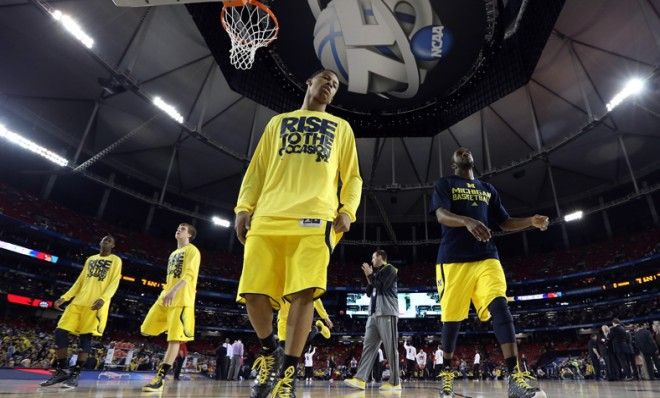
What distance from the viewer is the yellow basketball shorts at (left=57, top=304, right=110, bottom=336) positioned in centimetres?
541

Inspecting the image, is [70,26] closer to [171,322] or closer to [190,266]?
[190,266]

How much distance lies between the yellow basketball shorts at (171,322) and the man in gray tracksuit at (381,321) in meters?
2.49

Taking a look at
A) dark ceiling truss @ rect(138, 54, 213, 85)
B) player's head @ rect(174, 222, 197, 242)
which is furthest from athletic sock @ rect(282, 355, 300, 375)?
dark ceiling truss @ rect(138, 54, 213, 85)

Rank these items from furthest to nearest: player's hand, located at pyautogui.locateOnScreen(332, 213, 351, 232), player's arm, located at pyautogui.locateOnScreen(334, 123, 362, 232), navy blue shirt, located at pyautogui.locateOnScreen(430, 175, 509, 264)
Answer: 1. navy blue shirt, located at pyautogui.locateOnScreen(430, 175, 509, 264)
2. player's arm, located at pyautogui.locateOnScreen(334, 123, 362, 232)
3. player's hand, located at pyautogui.locateOnScreen(332, 213, 351, 232)

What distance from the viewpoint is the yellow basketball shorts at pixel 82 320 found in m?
5.41

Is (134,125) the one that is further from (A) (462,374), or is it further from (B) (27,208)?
(A) (462,374)

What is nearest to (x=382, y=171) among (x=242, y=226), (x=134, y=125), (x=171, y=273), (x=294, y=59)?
(x=294, y=59)

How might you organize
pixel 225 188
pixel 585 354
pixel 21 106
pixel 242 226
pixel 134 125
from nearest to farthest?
pixel 242 226, pixel 21 106, pixel 134 125, pixel 585 354, pixel 225 188

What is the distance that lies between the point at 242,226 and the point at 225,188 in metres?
27.0

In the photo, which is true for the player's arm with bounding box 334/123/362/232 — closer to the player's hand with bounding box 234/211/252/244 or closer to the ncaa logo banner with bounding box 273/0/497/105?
the player's hand with bounding box 234/211/252/244

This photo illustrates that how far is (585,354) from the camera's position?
2428 centimetres

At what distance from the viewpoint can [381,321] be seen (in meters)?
6.24

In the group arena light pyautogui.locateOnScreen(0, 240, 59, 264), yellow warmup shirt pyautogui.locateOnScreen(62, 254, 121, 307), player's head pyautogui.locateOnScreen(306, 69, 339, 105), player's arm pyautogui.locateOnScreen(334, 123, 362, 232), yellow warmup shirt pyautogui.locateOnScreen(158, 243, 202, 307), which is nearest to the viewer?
player's arm pyautogui.locateOnScreen(334, 123, 362, 232)

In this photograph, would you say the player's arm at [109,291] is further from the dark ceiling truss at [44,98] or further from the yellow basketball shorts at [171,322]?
the dark ceiling truss at [44,98]
